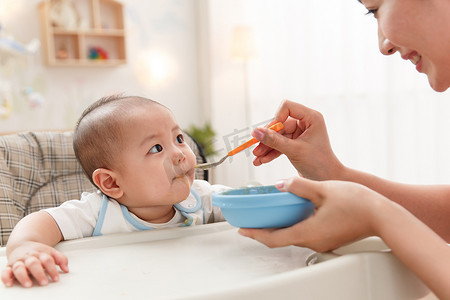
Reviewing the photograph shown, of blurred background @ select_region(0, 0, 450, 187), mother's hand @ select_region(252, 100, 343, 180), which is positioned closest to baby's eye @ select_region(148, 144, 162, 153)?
mother's hand @ select_region(252, 100, 343, 180)

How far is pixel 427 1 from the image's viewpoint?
2.46 ft

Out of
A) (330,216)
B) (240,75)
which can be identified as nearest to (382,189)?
(330,216)

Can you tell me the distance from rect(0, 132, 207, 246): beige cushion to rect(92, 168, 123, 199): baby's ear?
0.94 feet

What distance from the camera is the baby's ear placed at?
1001 millimetres

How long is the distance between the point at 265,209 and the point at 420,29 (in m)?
0.41

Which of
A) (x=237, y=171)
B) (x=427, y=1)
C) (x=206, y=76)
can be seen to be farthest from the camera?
(x=206, y=76)

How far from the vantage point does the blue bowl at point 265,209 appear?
2.02 ft

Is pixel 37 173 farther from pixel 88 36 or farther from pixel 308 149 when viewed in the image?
pixel 88 36

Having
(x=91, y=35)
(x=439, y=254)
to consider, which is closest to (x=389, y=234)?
(x=439, y=254)

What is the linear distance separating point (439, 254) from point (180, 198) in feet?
1.76

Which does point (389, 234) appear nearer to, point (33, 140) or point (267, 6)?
point (33, 140)

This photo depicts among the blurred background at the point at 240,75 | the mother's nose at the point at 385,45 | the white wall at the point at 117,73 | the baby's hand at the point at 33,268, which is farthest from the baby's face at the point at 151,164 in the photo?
the white wall at the point at 117,73

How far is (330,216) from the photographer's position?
604 millimetres

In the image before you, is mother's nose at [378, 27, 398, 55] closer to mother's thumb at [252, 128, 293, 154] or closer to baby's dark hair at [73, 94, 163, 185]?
mother's thumb at [252, 128, 293, 154]
